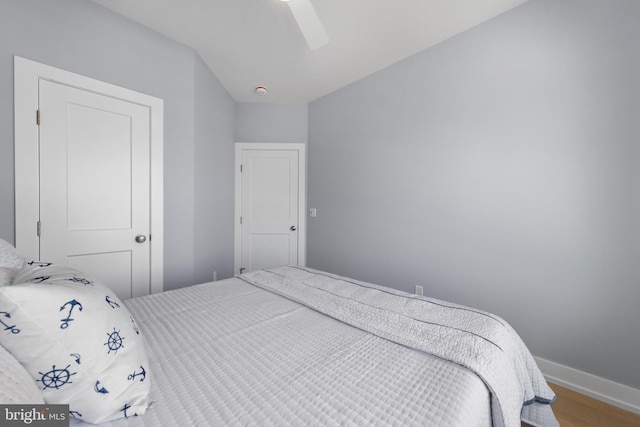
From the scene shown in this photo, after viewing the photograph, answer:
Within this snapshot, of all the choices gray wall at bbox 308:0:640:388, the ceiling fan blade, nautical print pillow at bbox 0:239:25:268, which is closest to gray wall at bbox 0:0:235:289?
nautical print pillow at bbox 0:239:25:268

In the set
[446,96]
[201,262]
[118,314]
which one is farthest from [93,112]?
[446,96]

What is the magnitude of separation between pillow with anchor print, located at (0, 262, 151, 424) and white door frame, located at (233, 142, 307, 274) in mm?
Result: 2768

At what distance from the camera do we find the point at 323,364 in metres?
0.95

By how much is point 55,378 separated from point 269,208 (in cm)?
301

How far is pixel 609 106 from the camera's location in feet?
5.46

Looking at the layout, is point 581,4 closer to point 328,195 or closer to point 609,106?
point 609,106

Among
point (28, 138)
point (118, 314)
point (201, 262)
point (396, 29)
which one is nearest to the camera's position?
point (118, 314)

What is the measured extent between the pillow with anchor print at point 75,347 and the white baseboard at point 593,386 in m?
2.38

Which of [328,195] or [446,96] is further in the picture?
[328,195]

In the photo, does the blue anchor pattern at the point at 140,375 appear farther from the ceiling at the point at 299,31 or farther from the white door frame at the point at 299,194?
the white door frame at the point at 299,194

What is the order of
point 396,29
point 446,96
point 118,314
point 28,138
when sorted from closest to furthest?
point 118,314 < point 28,138 < point 396,29 < point 446,96

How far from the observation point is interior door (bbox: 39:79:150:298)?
174 cm

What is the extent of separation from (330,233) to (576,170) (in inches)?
87.5

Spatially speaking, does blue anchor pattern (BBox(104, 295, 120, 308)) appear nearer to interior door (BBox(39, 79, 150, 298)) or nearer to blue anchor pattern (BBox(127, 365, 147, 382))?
blue anchor pattern (BBox(127, 365, 147, 382))
